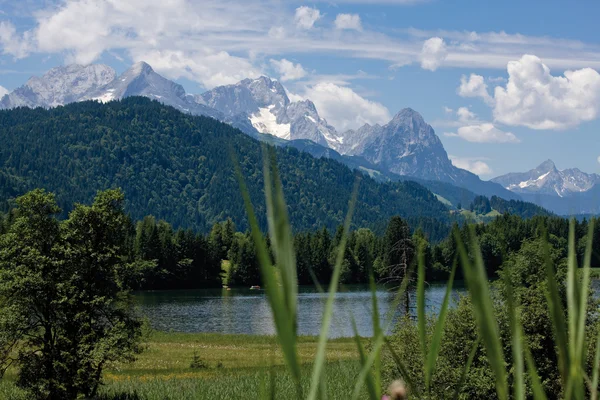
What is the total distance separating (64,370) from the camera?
18.0 metres

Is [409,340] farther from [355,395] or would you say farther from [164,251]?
[164,251]

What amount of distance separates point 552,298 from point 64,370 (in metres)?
18.6

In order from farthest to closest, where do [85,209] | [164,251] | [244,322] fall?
[164,251], [244,322], [85,209]

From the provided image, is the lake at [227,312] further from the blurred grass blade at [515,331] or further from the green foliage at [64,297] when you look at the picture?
the blurred grass blade at [515,331]

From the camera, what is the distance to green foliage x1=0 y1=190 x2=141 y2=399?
17.9m

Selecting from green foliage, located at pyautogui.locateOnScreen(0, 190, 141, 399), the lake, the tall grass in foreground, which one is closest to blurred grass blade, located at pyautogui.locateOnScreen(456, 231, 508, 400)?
the tall grass in foreground

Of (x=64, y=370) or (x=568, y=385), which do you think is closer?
(x=568, y=385)

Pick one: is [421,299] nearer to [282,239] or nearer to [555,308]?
[555,308]

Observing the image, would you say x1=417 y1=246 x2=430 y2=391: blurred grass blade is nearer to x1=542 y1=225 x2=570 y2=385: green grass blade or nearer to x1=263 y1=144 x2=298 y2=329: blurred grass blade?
x1=542 y1=225 x2=570 y2=385: green grass blade

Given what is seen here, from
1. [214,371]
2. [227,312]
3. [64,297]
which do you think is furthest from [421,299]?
[227,312]

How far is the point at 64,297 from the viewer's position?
709 inches

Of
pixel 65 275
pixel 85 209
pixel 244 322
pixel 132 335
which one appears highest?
pixel 85 209

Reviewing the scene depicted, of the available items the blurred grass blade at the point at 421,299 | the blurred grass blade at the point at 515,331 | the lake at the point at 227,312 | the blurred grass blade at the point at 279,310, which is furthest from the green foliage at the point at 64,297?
the lake at the point at 227,312

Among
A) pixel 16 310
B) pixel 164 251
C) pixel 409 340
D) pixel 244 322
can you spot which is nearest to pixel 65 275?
pixel 16 310
